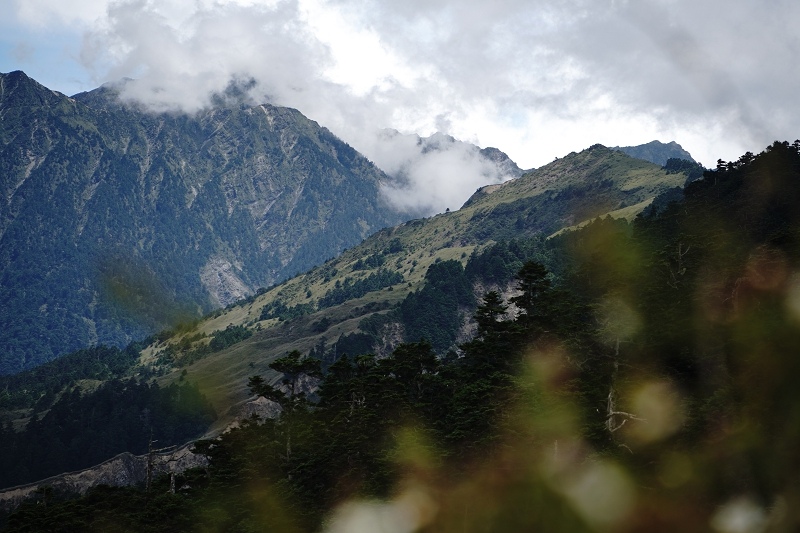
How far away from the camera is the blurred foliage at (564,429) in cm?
6084

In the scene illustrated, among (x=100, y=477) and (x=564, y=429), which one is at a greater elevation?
(x=100, y=477)

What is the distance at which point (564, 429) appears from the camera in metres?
68.7

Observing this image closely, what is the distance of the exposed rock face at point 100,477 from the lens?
154913 mm

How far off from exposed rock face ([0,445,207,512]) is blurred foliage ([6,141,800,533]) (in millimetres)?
74349

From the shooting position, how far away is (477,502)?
69.3 meters

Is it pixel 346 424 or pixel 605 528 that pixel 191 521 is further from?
pixel 605 528

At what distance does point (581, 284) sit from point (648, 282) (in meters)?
29.6

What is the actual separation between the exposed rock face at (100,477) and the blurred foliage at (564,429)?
74.3 m

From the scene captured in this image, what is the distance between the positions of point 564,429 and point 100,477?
11997 centimetres

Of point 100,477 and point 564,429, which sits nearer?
point 564,429

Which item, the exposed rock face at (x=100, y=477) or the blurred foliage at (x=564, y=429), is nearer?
the blurred foliage at (x=564, y=429)

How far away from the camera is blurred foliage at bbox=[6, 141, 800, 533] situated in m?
60.8

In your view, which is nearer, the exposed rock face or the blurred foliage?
the blurred foliage

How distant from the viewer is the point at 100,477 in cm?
15912
